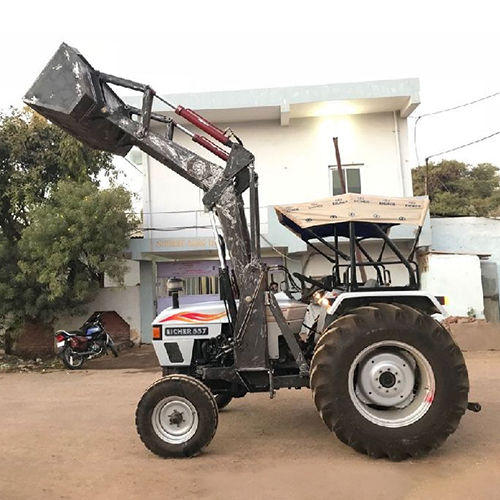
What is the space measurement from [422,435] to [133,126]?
415cm

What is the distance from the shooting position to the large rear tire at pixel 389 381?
466 centimetres

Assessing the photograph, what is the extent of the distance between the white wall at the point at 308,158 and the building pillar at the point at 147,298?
5.90 ft

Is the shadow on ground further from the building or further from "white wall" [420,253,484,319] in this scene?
"white wall" [420,253,484,319]

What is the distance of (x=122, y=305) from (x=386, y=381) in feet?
38.1

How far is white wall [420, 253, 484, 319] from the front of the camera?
1321 cm

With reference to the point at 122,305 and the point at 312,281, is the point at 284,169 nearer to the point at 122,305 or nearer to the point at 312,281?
the point at 122,305

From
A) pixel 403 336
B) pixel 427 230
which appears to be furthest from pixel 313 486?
pixel 427 230

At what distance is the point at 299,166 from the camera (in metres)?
15.6

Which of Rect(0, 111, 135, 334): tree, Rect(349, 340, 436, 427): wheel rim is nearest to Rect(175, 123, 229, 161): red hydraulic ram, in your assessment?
Rect(349, 340, 436, 427): wheel rim

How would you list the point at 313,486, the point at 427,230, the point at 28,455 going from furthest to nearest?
the point at 427,230
the point at 28,455
the point at 313,486

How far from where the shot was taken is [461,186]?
26.4 m

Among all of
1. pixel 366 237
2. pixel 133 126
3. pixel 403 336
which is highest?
pixel 133 126

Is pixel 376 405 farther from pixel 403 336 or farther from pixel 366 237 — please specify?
pixel 366 237

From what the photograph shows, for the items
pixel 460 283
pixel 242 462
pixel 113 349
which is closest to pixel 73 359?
pixel 113 349
